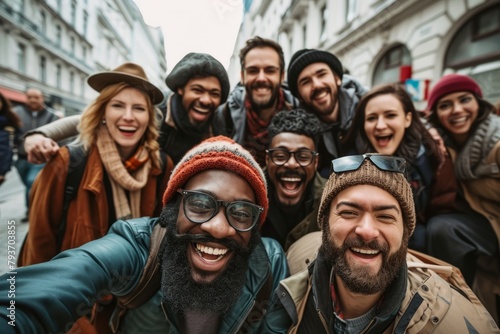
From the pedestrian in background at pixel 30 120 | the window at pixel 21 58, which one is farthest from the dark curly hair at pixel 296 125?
the window at pixel 21 58

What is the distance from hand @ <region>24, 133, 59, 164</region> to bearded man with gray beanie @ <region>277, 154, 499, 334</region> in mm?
2072

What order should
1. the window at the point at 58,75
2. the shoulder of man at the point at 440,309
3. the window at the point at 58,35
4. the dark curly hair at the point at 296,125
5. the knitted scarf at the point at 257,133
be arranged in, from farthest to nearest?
1. the window at the point at 58,75
2. the window at the point at 58,35
3. the knitted scarf at the point at 257,133
4. the dark curly hair at the point at 296,125
5. the shoulder of man at the point at 440,309

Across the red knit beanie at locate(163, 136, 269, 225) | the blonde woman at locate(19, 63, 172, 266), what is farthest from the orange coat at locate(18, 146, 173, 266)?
the red knit beanie at locate(163, 136, 269, 225)

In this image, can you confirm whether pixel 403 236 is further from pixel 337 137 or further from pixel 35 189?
pixel 35 189

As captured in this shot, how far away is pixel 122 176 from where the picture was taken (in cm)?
225

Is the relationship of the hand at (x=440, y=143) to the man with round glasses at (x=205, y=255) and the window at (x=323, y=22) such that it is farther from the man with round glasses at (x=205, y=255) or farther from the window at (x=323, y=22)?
the window at (x=323, y=22)

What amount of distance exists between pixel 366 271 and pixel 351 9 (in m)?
14.5

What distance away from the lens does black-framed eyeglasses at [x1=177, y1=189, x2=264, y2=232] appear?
66.2 inches

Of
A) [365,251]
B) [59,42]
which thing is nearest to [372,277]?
[365,251]

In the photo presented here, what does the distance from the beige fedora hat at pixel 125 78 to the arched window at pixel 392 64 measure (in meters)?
10.4

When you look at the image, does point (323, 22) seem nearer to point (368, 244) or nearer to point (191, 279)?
point (368, 244)

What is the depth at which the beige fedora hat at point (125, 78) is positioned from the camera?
7.65 feet

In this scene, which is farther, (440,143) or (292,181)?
(440,143)

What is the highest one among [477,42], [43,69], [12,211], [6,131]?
[477,42]
